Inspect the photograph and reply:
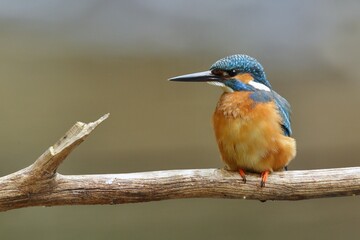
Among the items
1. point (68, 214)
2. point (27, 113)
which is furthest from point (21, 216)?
point (27, 113)

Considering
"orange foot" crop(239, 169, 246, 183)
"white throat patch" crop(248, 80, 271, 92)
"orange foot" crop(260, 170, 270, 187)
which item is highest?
"white throat patch" crop(248, 80, 271, 92)

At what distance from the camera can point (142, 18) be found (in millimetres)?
3617

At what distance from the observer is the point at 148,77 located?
3.63 meters

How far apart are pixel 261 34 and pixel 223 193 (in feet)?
6.62

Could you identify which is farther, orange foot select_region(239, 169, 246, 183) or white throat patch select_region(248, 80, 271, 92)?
white throat patch select_region(248, 80, 271, 92)

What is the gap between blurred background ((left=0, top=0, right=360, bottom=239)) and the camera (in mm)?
3598

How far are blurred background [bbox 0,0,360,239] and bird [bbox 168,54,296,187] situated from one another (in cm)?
162

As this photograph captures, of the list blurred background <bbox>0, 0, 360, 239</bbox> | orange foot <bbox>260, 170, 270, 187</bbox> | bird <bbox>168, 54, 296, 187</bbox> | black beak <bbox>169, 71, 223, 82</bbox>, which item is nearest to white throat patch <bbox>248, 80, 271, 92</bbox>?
bird <bbox>168, 54, 296, 187</bbox>

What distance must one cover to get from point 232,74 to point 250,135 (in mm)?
212

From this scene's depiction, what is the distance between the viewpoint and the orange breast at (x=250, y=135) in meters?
1.87

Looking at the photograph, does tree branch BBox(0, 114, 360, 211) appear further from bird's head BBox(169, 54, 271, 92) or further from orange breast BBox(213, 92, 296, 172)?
bird's head BBox(169, 54, 271, 92)

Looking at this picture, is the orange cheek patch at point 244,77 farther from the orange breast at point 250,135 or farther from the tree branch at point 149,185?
the tree branch at point 149,185

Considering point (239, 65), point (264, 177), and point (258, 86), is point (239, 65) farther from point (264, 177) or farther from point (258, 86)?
point (264, 177)

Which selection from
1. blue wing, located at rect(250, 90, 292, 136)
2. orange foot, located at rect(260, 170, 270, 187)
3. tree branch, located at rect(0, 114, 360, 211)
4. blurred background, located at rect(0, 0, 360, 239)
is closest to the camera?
tree branch, located at rect(0, 114, 360, 211)
